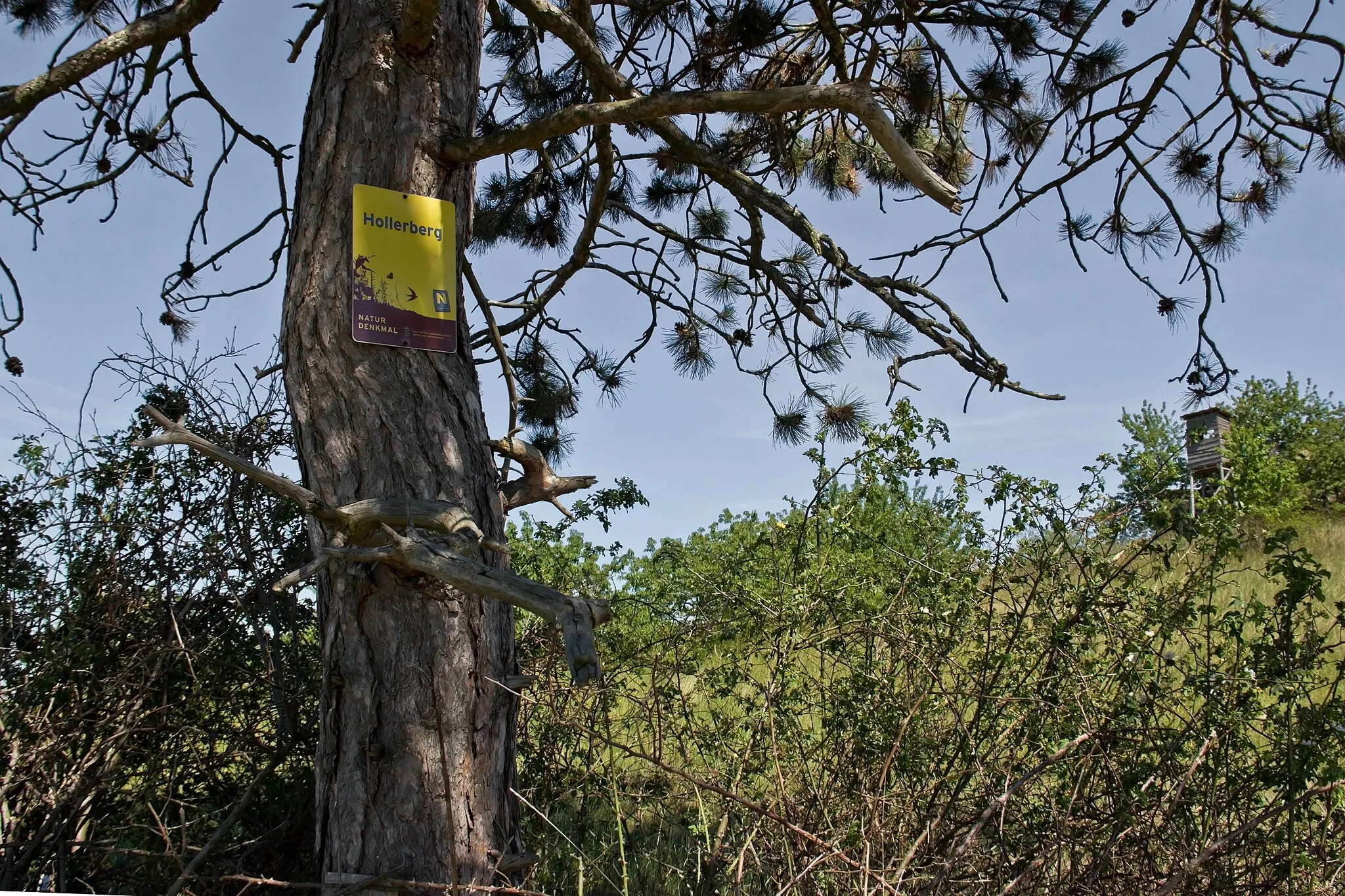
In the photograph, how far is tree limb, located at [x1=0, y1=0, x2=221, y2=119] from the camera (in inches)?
112

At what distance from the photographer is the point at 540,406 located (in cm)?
473

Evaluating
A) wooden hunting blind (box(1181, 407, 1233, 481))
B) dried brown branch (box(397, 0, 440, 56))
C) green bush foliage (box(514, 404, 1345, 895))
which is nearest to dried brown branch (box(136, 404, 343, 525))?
green bush foliage (box(514, 404, 1345, 895))

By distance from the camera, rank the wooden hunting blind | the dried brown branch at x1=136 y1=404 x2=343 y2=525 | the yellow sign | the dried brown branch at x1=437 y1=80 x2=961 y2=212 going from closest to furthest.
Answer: the dried brown branch at x1=136 y1=404 x2=343 y2=525 → the dried brown branch at x1=437 y1=80 x2=961 y2=212 → the yellow sign → the wooden hunting blind

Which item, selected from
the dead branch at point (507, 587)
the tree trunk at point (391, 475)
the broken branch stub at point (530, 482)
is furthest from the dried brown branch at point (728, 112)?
the dead branch at point (507, 587)

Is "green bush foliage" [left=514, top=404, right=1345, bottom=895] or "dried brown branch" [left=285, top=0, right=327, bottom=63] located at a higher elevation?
"dried brown branch" [left=285, top=0, right=327, bottom=63]

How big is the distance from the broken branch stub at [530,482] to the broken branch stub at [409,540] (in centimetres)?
46

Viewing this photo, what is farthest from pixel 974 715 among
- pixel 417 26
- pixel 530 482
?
pixel 417 26

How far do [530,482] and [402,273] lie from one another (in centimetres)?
73

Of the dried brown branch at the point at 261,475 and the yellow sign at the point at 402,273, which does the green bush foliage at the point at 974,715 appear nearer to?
the dried brown branch at the point at 261,475

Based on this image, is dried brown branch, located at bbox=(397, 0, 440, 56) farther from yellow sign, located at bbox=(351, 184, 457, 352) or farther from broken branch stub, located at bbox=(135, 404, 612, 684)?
broken branch stub, located at bbox=(135, 404, 612, 684)

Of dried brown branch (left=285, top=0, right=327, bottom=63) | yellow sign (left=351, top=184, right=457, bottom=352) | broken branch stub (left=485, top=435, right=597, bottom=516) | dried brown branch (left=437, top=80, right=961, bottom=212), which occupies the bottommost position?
broken branch stub (left=485, top=435, right=597, bottom=516)

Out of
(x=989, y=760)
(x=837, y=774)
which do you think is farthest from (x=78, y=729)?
(x=989, y=760)

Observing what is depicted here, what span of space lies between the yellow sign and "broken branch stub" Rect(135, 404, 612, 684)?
516 mm

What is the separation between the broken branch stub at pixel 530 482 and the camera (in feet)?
9.91
